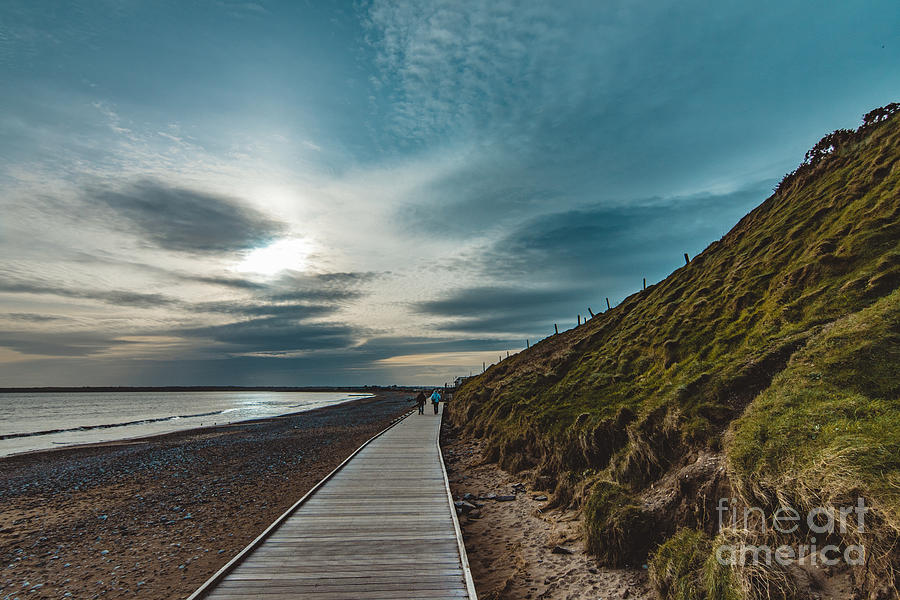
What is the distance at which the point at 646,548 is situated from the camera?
7.86m

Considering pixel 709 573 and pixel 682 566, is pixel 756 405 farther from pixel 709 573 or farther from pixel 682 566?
pixel 709 573

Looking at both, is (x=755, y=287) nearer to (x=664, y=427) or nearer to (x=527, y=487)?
(x=664, y=427)

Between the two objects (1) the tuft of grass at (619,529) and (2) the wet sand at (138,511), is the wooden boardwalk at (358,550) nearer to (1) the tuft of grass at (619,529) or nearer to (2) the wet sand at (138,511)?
(2) the wet sand at (138,511)

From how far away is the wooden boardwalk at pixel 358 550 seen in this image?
6.80 metres

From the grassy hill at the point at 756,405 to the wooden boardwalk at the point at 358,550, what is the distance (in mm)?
3308

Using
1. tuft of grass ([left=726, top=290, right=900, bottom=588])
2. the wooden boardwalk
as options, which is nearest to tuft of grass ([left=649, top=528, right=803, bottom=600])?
tuft of grass ([left=726, top=290, right=900, bottom=588])

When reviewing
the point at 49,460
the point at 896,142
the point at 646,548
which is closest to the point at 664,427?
the point at 646,548

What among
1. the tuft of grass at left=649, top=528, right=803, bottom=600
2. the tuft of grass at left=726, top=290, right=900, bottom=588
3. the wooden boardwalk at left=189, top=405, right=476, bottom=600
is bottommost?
the wooden boardwalk at left=189, top=405, right=476, bottom=600

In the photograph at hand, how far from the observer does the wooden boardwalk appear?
268 inches

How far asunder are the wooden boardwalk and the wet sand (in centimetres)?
239

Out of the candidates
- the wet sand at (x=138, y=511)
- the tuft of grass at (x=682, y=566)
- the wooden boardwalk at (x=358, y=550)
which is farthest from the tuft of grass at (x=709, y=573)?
the wet sand at (x=138, y=511)

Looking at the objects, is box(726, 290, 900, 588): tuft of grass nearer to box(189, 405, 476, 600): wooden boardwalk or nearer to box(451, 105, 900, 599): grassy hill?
box(451, 105, 900, 599): grassy hill

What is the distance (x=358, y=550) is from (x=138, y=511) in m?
11.5

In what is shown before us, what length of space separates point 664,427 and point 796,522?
404 cm
